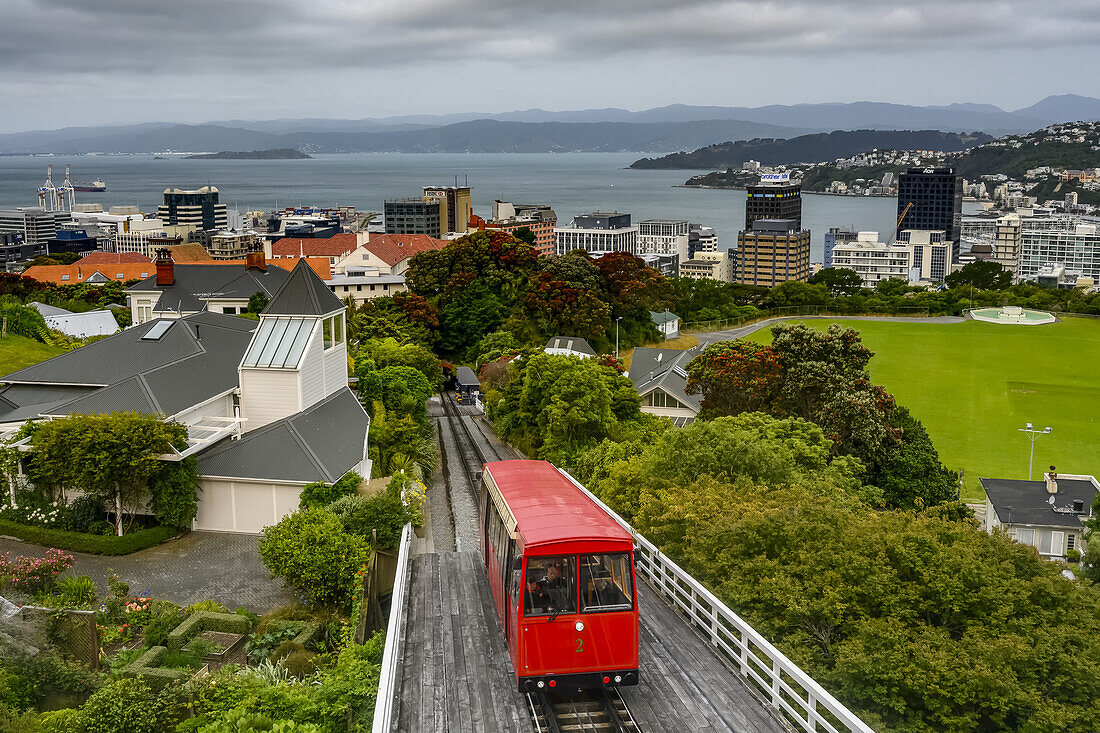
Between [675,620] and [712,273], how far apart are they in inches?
6549

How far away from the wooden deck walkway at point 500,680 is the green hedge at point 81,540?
1140 cm

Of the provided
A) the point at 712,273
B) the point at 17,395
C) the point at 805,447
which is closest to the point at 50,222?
the point at 712,273

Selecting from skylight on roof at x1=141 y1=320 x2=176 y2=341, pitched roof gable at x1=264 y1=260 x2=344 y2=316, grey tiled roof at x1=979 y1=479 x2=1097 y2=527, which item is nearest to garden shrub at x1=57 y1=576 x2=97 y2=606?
pitched roof gable at x1=264 y1=260 x2=344 y2=316

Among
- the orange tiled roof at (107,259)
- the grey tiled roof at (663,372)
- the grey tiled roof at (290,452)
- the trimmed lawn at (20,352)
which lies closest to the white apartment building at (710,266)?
the orange tiled roof at (107,259)

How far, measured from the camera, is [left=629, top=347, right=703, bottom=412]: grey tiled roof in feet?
152

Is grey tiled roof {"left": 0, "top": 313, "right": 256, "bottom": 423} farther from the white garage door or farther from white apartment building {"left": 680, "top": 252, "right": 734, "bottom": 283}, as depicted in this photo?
white apartment building {"left": 680, "top": 252, "right": 734, "bottom": 283}

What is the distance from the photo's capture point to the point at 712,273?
17638 cm

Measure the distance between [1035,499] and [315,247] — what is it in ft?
265

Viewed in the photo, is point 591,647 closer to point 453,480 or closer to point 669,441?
point 669,441

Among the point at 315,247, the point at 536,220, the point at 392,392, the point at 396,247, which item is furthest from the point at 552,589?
the point at 536,220

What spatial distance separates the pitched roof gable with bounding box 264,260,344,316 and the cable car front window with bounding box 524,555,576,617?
59.4 feet

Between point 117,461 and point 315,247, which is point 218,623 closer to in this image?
point 117,461

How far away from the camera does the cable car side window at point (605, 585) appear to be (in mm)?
11469

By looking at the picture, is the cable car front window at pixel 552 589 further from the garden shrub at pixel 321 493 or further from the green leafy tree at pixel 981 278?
the green leafy tree at pixel 981 278
